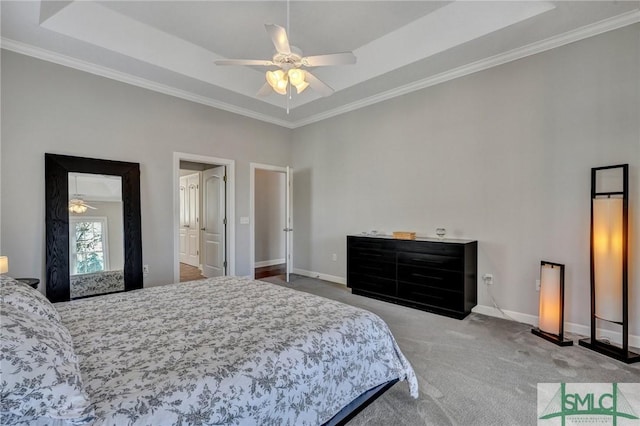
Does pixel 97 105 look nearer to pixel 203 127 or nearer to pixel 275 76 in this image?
pixel 203 127

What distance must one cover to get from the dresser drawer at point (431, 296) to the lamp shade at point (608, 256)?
122 cm

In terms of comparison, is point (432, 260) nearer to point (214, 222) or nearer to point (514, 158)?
point (514, 158)

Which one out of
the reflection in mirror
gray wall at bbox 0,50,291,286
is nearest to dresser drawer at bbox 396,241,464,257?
gray wall at bbox 0,50,291,286

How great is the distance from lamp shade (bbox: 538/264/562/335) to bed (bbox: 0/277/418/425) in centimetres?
195

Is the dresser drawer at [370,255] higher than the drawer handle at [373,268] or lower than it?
higher

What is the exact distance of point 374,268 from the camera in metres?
4.31

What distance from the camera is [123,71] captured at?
3787 mm

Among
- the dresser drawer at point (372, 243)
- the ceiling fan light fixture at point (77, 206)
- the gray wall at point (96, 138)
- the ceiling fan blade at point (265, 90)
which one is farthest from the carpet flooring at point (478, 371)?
the ceiling fan light fixture at point (77, 206)

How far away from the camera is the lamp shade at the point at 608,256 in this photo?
2.62m

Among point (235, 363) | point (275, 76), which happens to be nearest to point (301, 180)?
point (275, 76)

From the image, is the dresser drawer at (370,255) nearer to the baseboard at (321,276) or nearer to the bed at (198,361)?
the baseboard at (321,276)

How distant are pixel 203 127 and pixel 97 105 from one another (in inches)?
53.4

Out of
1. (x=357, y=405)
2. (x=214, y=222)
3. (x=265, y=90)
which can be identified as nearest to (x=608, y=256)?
(x=357, y=405)

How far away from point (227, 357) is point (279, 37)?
2226 mm
